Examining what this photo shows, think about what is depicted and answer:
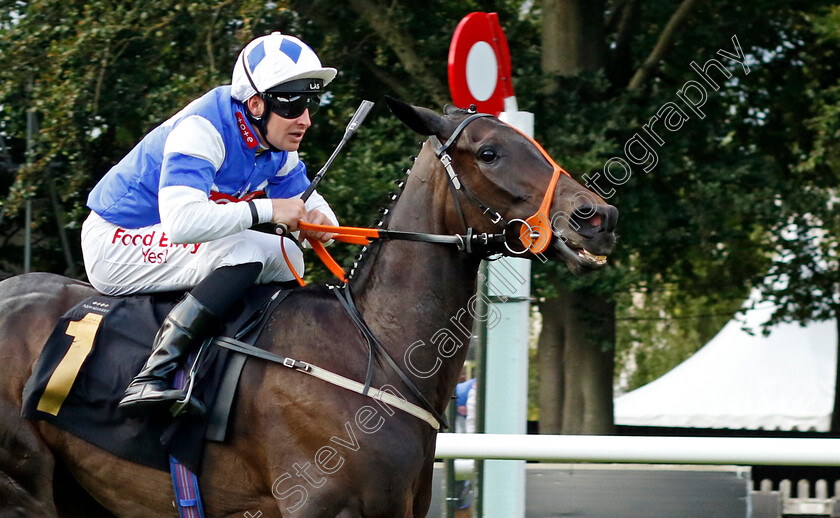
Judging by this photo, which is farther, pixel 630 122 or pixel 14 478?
pixel 630 122

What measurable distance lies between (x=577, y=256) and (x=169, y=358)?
4.44ft

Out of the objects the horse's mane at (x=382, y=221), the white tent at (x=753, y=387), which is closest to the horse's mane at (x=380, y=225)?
the horse's mane at (x=382, y=221)

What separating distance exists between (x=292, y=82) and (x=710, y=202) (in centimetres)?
816

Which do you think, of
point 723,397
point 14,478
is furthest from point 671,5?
point 14,478

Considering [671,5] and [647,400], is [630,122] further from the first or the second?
[647,400]

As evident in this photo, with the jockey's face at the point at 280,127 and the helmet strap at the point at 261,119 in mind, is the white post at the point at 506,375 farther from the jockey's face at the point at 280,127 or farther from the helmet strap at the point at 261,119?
the helmet strap at the point at 261,119

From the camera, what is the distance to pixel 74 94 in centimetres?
865

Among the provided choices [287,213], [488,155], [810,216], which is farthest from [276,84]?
[810,216]

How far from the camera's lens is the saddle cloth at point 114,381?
3.21 meters

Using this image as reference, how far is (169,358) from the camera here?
10.3 ft

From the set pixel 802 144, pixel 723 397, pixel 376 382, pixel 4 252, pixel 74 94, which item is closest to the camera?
pixel 376 382

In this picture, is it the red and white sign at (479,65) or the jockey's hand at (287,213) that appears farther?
the red and white sign at (479,65)

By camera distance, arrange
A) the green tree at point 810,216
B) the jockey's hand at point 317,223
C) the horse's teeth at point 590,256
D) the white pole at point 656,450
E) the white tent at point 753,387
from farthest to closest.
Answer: the white tent at point 753,387, the green tree at point 810,216, the white pole at point 656,450, the jockey's hand at point 317,223, the horse's teeth at point 590,256

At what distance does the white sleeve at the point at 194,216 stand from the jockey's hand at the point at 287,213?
142 mm
